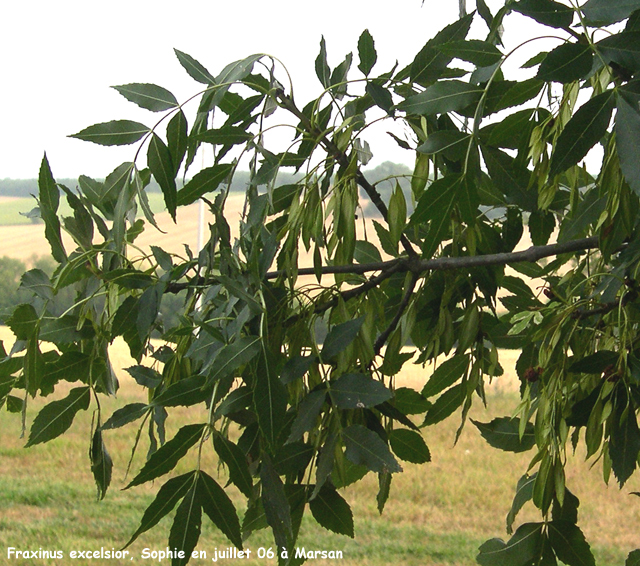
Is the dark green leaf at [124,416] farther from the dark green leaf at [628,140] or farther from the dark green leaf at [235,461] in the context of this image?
the dark green leaf at [628,140]

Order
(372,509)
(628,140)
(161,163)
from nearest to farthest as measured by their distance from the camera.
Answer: (628,140) → (161,163) → (372,509)

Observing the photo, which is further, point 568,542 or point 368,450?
point 568,542

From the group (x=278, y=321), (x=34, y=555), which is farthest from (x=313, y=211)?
(x=34, y=555)

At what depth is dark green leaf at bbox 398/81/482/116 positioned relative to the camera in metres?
0.33

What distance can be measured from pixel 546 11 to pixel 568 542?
1.01 feet

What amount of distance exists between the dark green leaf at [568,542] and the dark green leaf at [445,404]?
0.09m

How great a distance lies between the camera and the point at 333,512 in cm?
39

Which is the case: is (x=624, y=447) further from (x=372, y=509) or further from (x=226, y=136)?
(x=372, y=509)

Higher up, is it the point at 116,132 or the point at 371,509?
the point at 116,132

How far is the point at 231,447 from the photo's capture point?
13.1 inches

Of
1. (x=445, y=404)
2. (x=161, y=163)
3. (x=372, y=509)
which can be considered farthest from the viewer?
(x=372, y=509)

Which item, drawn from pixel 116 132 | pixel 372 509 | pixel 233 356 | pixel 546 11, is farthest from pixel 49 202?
pixel 372 509

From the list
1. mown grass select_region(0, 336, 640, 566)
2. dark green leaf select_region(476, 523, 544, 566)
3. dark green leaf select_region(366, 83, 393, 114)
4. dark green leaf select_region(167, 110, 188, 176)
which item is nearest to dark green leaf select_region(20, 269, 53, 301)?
dark green leaf select_region(167, 110, 188, 176)

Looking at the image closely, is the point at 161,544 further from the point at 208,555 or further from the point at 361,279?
the point at 361,279
